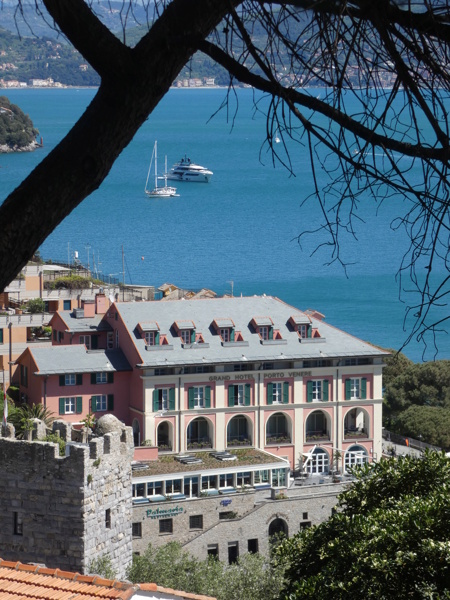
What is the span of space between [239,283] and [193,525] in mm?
45018

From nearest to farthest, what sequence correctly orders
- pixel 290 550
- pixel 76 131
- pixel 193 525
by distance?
pixel 76 131 → pixel 290 550 → pixel 193 525

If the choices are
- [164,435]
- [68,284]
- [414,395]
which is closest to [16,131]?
[68,284]

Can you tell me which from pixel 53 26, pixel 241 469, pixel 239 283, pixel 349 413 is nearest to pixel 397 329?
pixel 239 283

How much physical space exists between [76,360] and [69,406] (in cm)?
160

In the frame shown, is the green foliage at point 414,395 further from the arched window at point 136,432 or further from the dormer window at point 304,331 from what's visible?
the arched window at point 136,432

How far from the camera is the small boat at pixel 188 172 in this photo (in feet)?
429

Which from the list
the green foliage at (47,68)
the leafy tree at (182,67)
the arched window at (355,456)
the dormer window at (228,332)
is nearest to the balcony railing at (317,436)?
the arched window at (355,456)

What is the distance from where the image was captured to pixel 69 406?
40.9 m

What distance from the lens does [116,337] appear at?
4381cm

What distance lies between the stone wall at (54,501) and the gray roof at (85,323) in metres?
21.0

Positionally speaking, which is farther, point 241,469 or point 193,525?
point 241,469

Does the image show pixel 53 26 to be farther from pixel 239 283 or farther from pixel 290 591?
pixel 239 283

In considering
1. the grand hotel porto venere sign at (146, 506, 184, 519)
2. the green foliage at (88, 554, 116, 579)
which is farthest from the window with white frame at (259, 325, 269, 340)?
the green foliage at (88, 554, 116, 579)

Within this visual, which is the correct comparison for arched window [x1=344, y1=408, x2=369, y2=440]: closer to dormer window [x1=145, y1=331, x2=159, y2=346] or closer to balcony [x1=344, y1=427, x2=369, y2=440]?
balcony [x1=344, y1=427, x2=369, y2=440]
